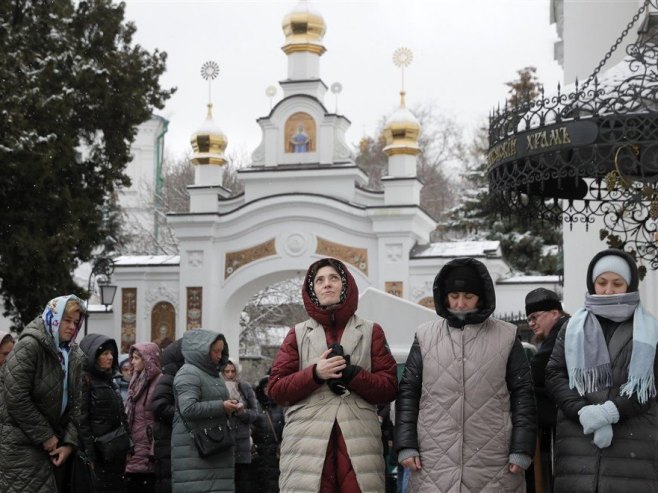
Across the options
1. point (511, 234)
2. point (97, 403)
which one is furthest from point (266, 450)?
point (511, 234)

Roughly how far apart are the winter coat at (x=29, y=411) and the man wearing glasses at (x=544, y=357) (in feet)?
9.03

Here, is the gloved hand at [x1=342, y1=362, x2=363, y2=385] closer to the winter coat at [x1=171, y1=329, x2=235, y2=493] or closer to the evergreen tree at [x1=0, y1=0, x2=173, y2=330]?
the winter coat at [x1=171, y1=329, x2=235, y2=493]

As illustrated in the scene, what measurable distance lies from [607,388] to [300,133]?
22118mm

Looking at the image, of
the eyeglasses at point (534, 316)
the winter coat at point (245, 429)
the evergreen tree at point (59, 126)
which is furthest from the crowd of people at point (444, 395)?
the evergreen tree at point (59, 126)

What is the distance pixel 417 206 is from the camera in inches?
1002

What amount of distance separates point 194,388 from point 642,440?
3348 mm

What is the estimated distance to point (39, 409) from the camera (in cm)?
648

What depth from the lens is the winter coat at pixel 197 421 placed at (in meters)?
7.65

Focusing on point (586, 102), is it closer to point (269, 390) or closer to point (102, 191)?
point (269, 390)

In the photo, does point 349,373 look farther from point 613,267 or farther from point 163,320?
point 163,320

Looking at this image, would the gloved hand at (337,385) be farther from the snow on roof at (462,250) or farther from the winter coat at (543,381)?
the snow on roof at (462,250)

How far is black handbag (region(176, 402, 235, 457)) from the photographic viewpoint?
7637 millimetres

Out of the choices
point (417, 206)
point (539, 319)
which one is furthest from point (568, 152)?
point (417, 206)

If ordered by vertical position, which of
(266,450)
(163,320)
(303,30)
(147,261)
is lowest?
(266,450)
